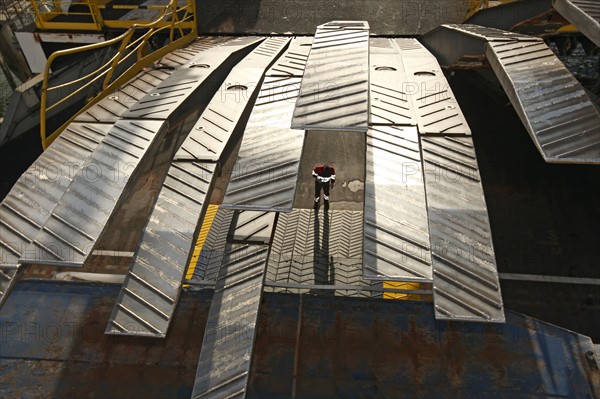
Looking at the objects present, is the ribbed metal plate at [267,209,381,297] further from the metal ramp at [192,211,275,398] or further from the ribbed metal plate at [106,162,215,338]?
the ribbed metal plate at [106,162,215,338]

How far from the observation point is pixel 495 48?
1099 cm

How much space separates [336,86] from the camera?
866 centimetres

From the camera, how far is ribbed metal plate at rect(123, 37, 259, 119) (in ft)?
35.1

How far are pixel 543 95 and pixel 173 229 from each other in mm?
8123

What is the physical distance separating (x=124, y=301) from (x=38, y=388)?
5.78 feet

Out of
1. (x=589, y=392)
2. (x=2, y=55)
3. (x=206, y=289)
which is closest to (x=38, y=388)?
(x=206, y=289)

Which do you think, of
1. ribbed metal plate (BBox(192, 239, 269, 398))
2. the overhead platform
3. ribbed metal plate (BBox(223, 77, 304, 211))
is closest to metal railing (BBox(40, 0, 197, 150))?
ribbed metal plate (BBox(223, 77, 304, 211))

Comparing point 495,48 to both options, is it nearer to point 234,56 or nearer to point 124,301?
point 234,56

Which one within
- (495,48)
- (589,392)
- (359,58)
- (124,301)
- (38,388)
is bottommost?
(38,388)

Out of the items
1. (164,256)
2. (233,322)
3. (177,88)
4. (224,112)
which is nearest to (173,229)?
(164,256)

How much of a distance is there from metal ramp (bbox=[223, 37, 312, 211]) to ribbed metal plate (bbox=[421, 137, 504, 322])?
2.81m

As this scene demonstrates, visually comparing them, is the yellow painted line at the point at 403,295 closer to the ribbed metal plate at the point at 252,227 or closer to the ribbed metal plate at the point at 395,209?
the ribbed metal plate at the point at 395,209

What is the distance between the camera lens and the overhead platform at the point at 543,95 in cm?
762

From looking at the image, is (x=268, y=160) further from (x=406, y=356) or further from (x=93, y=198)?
(x=406, y=356)
